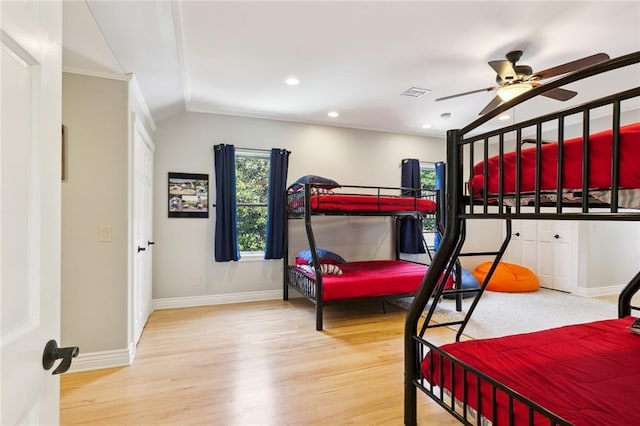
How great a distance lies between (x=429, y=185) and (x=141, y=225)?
4.38 m

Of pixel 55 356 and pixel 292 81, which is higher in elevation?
pixel 292 81

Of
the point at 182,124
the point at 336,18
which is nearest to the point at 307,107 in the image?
the point at 182,124

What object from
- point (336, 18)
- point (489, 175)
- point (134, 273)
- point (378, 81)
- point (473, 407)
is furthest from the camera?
point (378, 81)

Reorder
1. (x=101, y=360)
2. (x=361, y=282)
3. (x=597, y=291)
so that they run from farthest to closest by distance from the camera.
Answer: (x=597, y=291) < (x=361, y=282) < (x=101, y=360)

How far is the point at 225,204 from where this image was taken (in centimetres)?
417

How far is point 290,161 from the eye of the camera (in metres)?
4.61

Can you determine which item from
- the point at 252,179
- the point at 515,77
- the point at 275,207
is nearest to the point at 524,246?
the point at 515,77

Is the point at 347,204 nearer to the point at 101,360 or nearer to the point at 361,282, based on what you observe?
the point at 361,282

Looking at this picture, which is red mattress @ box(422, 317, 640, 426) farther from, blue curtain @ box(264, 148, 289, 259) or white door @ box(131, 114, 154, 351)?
blue curtain @ box(264, 148, 289, 259)

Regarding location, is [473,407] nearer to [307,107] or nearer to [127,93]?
[127,93]

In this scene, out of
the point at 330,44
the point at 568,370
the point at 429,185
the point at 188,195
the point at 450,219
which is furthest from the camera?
the point at 429,185

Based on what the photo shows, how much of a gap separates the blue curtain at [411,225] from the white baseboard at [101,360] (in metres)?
3.82

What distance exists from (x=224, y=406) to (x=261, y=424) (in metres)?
0.30

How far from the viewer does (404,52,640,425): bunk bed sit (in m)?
1.02
